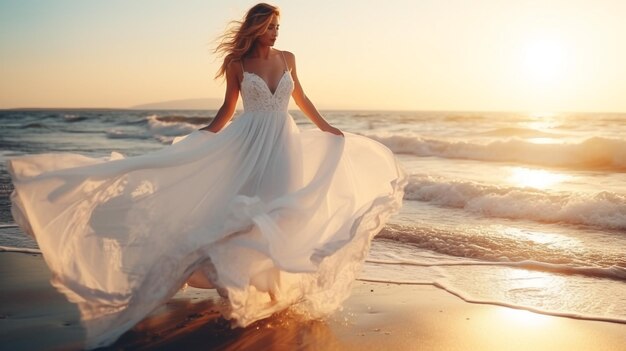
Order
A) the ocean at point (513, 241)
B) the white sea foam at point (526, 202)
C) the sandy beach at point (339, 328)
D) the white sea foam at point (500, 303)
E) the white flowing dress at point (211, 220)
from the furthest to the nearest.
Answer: the white sea foam at point (526, 202) < the ocean at point (513, 241) < the white sea foam at point (500, 303) < the sandy beach at point (339, 328) < the white flowing dress at point (211, 220)

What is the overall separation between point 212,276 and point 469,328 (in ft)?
6.34

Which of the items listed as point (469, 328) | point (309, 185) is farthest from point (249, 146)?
point (469, 328)

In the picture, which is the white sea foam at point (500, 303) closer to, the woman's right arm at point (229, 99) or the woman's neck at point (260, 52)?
the woman's right arm at point (229, 99)

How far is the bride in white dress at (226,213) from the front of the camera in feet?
13.3

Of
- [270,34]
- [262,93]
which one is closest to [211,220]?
[262,93]

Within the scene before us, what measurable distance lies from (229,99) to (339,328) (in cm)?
192

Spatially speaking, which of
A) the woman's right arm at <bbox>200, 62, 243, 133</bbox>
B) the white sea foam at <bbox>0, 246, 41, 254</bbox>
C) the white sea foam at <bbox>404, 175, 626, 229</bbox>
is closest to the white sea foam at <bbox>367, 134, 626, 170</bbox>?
Answer: the white sea foam at <bbox>404, 175, 626, 229</bbox>

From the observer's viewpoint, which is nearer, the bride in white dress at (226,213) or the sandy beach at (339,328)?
the bride in white dress at (226,213)

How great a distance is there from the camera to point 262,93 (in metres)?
4.68

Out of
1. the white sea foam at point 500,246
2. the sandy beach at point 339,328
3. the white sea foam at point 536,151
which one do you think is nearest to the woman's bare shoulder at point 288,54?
the sandy beach at point 339,328

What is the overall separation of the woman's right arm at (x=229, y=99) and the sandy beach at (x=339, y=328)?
4.68 ft

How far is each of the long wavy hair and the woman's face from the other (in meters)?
0.03

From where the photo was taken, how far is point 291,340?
168 inches

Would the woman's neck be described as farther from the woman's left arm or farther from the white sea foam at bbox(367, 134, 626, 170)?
the white sea foam at bbox(367, 134, 626, 170)
